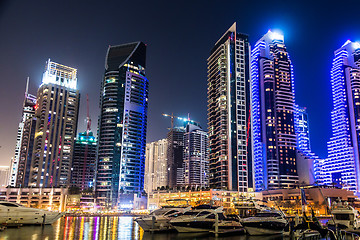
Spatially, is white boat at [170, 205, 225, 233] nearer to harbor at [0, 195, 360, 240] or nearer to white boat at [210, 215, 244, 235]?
harbor at [0, 195, 360, 240]

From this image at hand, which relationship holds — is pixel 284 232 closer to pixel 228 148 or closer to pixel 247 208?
pixel 247 208

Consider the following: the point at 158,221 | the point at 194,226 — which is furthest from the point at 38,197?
the point at 194,226

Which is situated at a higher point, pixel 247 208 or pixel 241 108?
pixel 241 108

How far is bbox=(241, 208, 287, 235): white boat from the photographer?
60.4m

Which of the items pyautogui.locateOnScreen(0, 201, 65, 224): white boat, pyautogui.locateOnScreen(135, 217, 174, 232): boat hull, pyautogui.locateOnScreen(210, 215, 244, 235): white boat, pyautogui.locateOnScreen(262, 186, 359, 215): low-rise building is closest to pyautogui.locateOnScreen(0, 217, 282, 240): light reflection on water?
pyautogui.locateOnScreen(135, 217, 174, 232): boat hull

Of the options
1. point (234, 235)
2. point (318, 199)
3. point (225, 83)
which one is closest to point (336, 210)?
point (234, 235)

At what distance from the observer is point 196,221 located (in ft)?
206

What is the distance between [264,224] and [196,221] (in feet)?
42.0

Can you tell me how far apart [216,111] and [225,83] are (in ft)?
57.7

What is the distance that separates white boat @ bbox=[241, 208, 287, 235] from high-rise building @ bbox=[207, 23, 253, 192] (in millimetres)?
114391

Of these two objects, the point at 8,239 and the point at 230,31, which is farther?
the point at 230,31

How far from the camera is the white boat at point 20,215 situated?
226 ft

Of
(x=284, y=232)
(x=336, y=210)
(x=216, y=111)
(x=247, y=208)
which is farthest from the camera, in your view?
(x=216, y=111)

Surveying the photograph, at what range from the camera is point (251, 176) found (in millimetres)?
178875
